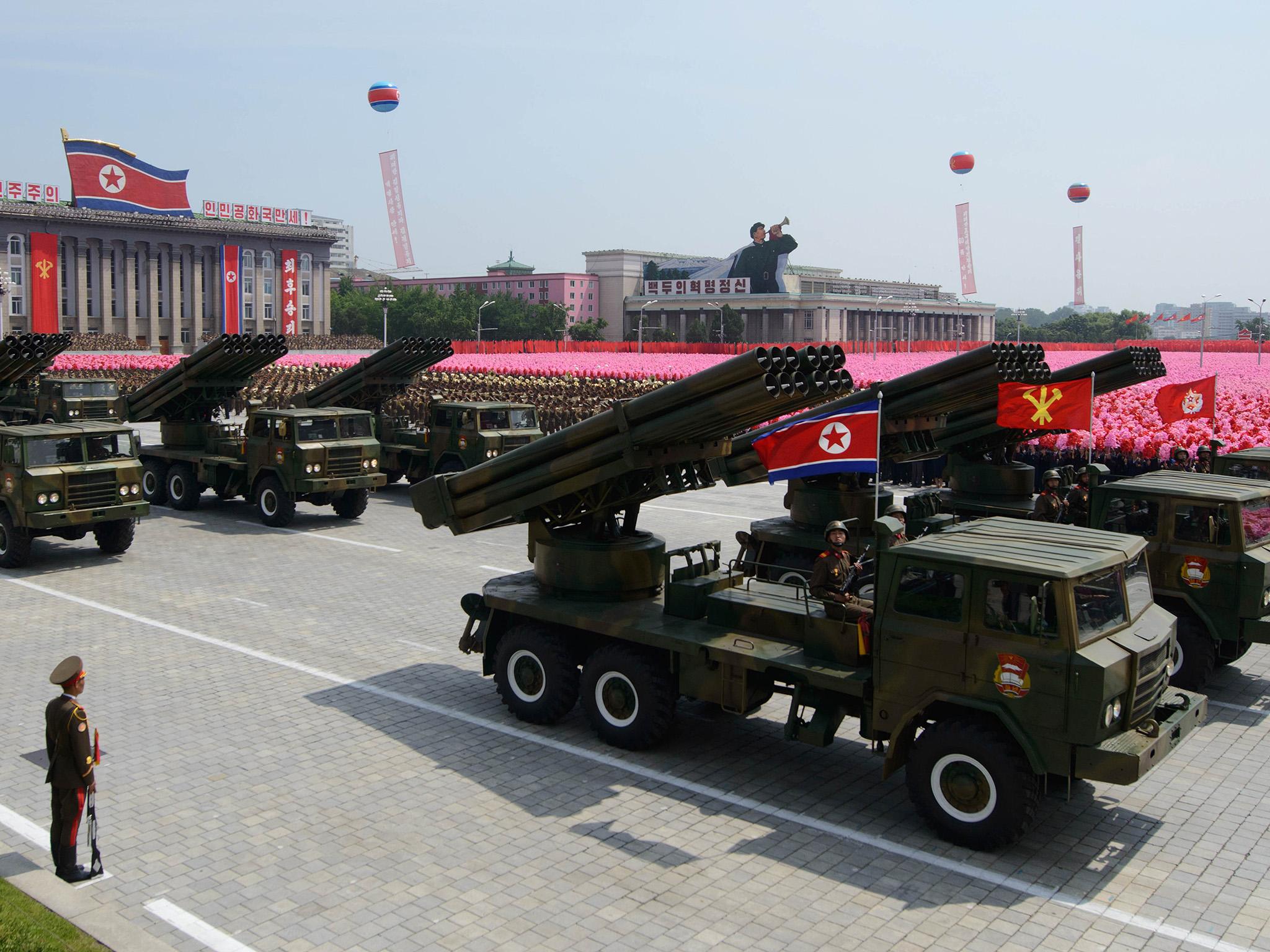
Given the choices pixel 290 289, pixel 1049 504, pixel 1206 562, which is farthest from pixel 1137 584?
pixel 290 289

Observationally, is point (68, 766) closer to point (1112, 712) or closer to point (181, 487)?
point (1112, 712)

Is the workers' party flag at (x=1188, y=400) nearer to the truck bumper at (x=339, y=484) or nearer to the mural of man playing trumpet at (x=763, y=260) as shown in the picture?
the truck bumper at (x=339, y=484)

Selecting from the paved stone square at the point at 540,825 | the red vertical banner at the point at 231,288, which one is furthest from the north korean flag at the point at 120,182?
the paved stone square at the point at 540,825

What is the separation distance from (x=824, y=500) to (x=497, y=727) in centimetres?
529

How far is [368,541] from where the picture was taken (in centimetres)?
1841

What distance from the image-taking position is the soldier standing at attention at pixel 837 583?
309 inches

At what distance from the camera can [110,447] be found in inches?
644

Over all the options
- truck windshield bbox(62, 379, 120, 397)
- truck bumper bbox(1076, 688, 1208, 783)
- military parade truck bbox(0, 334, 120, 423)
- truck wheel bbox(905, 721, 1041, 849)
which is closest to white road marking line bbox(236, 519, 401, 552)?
military parade truck bbox(0, 334, 120, 423)

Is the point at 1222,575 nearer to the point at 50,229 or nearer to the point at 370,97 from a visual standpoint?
the point at 370,97

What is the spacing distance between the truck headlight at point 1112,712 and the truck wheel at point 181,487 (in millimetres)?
18490

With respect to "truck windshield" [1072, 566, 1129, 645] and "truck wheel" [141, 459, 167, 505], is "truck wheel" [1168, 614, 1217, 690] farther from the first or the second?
"truck wheel" [141, 459, 167, 505]

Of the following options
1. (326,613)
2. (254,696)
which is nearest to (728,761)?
(254,696)

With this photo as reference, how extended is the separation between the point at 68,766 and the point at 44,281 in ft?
263

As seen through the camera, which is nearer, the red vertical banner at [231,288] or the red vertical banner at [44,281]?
the red vertical banner at [44,281]
